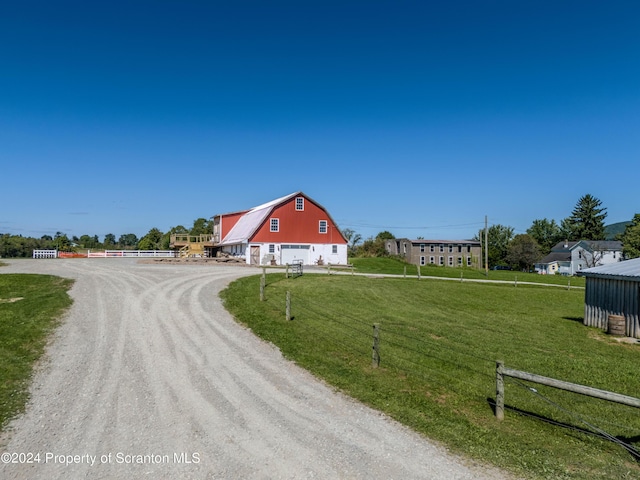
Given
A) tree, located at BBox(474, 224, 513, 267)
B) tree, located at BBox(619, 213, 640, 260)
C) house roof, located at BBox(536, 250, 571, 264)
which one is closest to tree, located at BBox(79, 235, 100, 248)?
tree, located at BBox(474, 224, 513, 267)

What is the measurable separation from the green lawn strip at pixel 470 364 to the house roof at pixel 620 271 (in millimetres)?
2757

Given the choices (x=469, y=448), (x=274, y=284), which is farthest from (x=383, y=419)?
(x=274, y=284)

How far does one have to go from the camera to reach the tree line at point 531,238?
88050 mm

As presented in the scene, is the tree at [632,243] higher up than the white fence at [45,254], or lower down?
higher up

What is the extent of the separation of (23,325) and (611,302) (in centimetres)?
2542

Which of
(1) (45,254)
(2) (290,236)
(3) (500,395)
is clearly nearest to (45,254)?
(1) (45,254)

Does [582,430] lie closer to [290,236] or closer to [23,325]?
[23,325]

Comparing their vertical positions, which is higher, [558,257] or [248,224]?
[248,224]

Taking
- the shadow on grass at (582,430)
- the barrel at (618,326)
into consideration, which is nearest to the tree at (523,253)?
the barrel at (618,326)

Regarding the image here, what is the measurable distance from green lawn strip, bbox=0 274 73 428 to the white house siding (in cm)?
2191

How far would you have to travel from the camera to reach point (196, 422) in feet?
26.3

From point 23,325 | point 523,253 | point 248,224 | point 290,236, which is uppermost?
point 248,224

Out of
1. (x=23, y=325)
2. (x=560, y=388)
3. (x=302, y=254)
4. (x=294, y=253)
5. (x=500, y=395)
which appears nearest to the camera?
(x=560, y=388)

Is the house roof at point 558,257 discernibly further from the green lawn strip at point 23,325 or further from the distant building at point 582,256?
the green lawn strip at point 23,325
